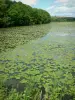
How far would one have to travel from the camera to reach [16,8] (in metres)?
40.1

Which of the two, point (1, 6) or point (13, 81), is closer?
point (13, 81)

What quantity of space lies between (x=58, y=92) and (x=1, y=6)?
1116 inches

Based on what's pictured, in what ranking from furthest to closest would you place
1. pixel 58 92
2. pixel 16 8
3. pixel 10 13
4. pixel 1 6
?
pixel 16 8 → pixel 10 13 → pixel 1 6 → pixel 58 92

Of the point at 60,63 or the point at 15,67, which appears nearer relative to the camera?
the point at 15,67

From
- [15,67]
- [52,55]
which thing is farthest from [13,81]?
[52,55]

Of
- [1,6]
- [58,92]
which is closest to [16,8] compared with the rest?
[1,6]

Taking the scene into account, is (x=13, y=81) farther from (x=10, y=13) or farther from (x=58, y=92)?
(x=10, y=13)

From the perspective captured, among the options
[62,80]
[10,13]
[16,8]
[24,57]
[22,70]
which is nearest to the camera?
[62,80]

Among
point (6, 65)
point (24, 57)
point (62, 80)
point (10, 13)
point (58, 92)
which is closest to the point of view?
point (58, 92)

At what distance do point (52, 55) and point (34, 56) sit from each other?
1082mm

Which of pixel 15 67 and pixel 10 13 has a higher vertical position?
pixel 10 13

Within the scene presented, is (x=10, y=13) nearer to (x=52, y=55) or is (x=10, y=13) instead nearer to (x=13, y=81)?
(x=52, y=55)

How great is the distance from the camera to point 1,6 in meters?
31.9

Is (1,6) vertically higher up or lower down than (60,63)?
higher up
